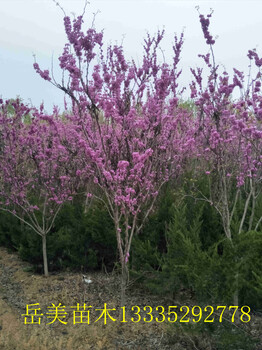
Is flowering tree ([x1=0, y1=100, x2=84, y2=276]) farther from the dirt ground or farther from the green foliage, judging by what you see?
the dirt ground

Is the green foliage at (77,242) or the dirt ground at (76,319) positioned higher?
the green foliage at (77,242)

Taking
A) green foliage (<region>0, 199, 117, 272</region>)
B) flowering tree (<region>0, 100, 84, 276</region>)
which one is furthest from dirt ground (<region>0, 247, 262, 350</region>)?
flowering tree (<region>0, 100, 84, 276</region>)

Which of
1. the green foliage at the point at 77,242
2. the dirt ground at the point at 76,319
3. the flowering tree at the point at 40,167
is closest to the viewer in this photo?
the dirt ground at the point at 76,319

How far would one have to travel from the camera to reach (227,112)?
12.2 ft

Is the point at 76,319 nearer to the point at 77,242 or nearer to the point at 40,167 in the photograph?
the point at 77,242

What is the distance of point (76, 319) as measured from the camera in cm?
405

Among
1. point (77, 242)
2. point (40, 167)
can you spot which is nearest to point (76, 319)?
point (77, 242)

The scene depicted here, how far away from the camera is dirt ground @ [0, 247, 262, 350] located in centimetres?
348

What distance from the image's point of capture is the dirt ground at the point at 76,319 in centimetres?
348

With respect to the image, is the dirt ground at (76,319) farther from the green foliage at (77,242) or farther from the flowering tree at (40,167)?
the flowering tree at (40,167)

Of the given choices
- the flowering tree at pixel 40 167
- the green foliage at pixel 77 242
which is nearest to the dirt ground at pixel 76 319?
the green foliage at pixel 77 242

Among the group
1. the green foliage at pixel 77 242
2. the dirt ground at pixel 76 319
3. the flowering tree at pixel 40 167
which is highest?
the flowering tree at pixel 40 167

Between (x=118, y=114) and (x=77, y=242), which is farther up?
(x=118, y=114)

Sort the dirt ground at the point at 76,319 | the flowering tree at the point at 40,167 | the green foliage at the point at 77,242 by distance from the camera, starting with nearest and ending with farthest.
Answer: the dirt ground at the point at 76,319
the green foliage at the point at 77,242
the flowering tree at the point at 40,167
